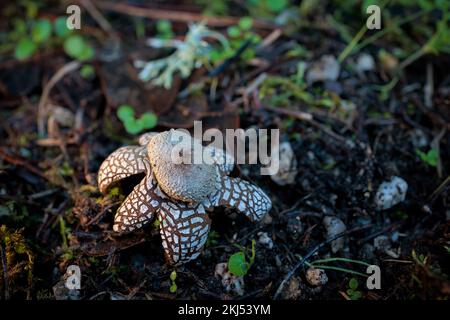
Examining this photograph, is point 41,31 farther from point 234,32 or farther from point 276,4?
point 276,4

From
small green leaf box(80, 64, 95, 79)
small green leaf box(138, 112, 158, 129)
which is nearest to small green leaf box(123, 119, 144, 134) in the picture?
small green leaf box(138, 112, 158, 129)

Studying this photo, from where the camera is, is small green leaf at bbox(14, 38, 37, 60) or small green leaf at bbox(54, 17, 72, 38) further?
small green leaf at bbox(54, 17, 72, 38)

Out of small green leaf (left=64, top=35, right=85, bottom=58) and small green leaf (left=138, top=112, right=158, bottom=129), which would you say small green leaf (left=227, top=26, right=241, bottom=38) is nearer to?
small green leaf (left=138, top=112, right=158, bottom=129)

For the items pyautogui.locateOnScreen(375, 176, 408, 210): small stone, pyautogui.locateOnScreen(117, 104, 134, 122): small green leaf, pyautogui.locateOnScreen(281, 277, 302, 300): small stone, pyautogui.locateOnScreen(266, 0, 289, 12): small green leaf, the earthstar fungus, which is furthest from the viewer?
pyautogui.locateOnScreen(266, 0, 289, 12): small green leaf

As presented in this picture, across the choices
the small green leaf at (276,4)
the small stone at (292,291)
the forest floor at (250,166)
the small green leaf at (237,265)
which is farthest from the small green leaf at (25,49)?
the small stone at (292,291)

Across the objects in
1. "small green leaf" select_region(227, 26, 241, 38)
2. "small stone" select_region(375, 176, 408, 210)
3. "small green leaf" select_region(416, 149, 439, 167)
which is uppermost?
"small green leaf" select_region(227, 26, 241, 38)

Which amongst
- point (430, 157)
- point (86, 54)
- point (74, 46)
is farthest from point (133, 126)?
point (430, 157)
